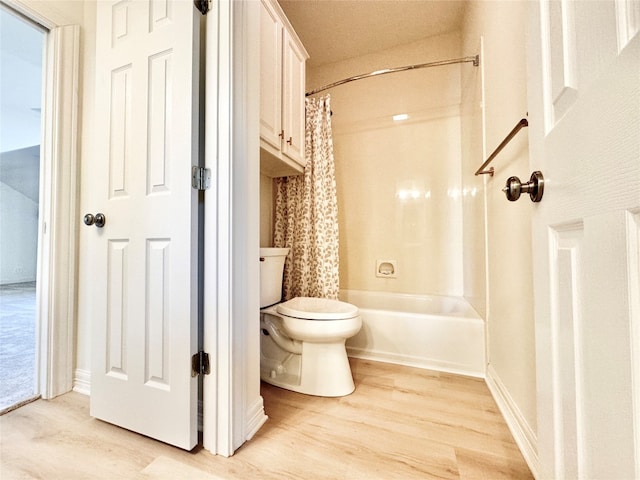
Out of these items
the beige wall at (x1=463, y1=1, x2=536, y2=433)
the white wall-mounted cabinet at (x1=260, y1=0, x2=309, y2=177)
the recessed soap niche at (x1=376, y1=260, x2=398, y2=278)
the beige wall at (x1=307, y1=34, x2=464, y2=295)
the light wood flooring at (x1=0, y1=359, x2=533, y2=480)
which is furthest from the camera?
the recessed soap niche at (x1=376, y1=260, x2=398, y2=278)

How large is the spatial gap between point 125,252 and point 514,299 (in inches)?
64.4

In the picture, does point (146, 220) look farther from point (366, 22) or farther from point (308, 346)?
point (366, 22)

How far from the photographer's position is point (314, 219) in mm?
1934

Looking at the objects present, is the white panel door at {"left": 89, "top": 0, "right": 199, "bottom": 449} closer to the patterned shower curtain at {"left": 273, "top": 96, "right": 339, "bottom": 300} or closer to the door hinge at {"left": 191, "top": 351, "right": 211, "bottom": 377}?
the door hinge at {"left": 191, "top": 351, "right": 211, "bottom": 377}

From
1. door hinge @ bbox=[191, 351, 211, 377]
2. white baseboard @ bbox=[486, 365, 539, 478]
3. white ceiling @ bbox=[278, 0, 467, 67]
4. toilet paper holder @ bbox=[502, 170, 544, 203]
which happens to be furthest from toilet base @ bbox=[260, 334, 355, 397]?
white ceiling @ bbox=[278, 0, 467, 67]

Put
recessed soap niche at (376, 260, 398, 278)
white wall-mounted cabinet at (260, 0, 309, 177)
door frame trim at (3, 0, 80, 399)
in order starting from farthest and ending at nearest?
recessed soap niche at (376, 260, 398, 278) → white wall-mounted cabinet at (260, 0, 309, 177) → door frame trim at (3, 0, 80, 399)

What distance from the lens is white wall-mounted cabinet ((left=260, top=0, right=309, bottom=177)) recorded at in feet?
4.70

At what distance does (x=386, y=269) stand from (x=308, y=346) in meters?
1.28

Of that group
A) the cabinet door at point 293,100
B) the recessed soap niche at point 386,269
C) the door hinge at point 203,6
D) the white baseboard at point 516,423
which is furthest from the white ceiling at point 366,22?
the white baseboard at point 516,423

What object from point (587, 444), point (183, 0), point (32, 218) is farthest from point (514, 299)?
→ point (32, 218)

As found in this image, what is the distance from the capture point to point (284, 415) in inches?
46.6

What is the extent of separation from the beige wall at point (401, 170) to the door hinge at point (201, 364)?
1720 millimetres

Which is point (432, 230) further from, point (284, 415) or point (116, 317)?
point (116, 317)

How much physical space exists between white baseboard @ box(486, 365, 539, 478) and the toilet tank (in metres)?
1.27
